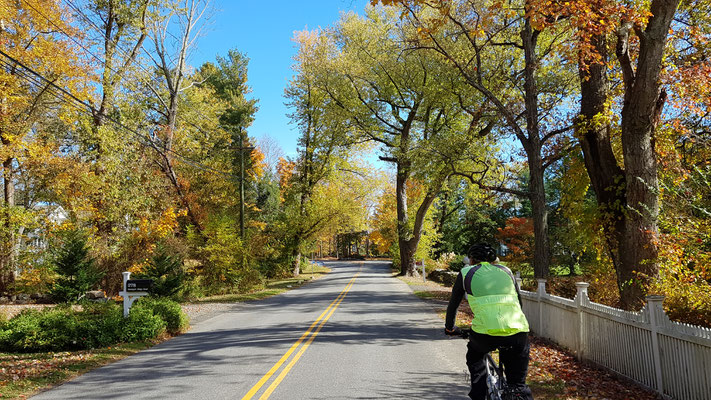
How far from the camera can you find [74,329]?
9.80m

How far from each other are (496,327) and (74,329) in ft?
31.4

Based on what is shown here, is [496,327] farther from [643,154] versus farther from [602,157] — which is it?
[602,157]

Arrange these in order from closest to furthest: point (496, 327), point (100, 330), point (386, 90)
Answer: point (496, 327) → point (100, 330) → point (386, 90)

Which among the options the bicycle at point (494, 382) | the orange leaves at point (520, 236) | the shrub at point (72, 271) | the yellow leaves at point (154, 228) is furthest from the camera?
the orange leaves at point (520, 236)

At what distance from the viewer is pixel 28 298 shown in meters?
18.8

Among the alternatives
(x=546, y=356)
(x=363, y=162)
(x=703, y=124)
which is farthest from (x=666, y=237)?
(x=363, y=162)

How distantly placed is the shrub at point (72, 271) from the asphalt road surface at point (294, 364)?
25.5 ft

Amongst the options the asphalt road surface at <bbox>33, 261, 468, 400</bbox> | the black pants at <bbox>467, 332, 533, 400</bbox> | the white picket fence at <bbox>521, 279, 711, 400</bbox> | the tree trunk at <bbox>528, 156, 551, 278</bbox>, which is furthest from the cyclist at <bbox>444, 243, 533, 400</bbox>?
the tree trunk at <bbox>528, 156, 551, 278</bbox>

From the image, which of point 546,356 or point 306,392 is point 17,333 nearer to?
point 306,392

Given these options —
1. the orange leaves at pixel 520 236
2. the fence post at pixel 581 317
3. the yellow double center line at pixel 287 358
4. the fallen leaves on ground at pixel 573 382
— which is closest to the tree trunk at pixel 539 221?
the fallen leaves on ground at pixel 573 382

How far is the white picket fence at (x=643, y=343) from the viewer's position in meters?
4.97

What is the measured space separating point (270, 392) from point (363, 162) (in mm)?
33411

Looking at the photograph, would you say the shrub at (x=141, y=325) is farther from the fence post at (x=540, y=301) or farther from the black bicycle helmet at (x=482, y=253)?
the fence post at (x=540, y=301)

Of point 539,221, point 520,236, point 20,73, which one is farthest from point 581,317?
point 520,236
